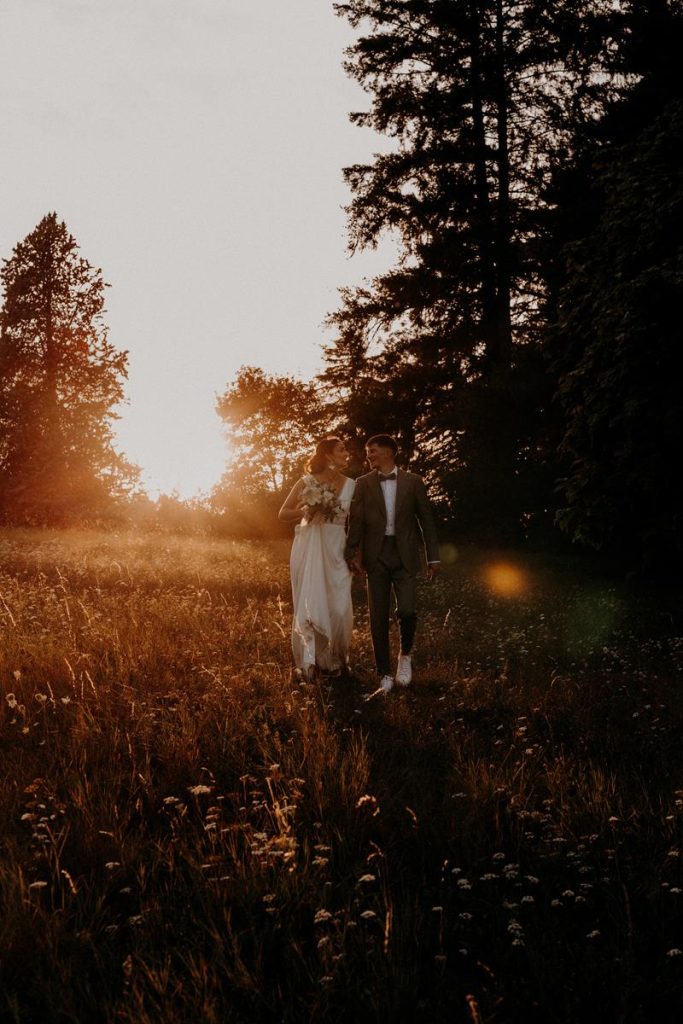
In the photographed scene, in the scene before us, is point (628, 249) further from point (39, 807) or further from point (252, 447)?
point (252, 447)

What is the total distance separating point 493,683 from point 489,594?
25.1ft

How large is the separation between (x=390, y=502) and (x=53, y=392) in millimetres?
23301

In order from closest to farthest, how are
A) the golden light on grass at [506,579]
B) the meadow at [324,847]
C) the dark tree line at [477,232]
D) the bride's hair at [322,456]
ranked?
the meadow at [324,847] < the bride's hair at [322,456] < the golden light on grass at [506,579] < the dark tree line at [477,232]

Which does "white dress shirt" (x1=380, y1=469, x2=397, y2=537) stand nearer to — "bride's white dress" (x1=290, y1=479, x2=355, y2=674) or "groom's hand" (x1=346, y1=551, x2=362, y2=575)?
"groom's hand" (x1=346, y1=551, x2=362, y2=575)

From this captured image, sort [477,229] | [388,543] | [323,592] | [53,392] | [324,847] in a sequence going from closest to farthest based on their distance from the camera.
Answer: [324,847], [388,543], [323,592], [477,229], [53,392]

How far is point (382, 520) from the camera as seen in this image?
772cm

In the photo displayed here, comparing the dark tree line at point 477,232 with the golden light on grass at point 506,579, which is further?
the dark tree line at point 477,232

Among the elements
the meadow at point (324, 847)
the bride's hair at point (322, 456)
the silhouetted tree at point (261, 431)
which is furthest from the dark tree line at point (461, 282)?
the silhouetted tree at point (261, 431)

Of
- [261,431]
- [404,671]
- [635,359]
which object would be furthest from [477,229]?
[261,431]

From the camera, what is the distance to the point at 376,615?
25.5 feet

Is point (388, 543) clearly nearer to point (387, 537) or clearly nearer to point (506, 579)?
point (387, 537)

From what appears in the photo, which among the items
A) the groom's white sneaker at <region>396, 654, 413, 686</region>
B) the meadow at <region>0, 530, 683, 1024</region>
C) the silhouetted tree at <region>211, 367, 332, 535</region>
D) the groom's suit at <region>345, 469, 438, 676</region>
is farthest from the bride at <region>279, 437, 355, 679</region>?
the silhouetted tree at <region>211, 367, 332, 535</region>

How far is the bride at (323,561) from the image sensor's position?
26.2 feet

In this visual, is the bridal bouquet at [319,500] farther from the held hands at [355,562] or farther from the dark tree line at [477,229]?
the dark tree line at [477,229]
